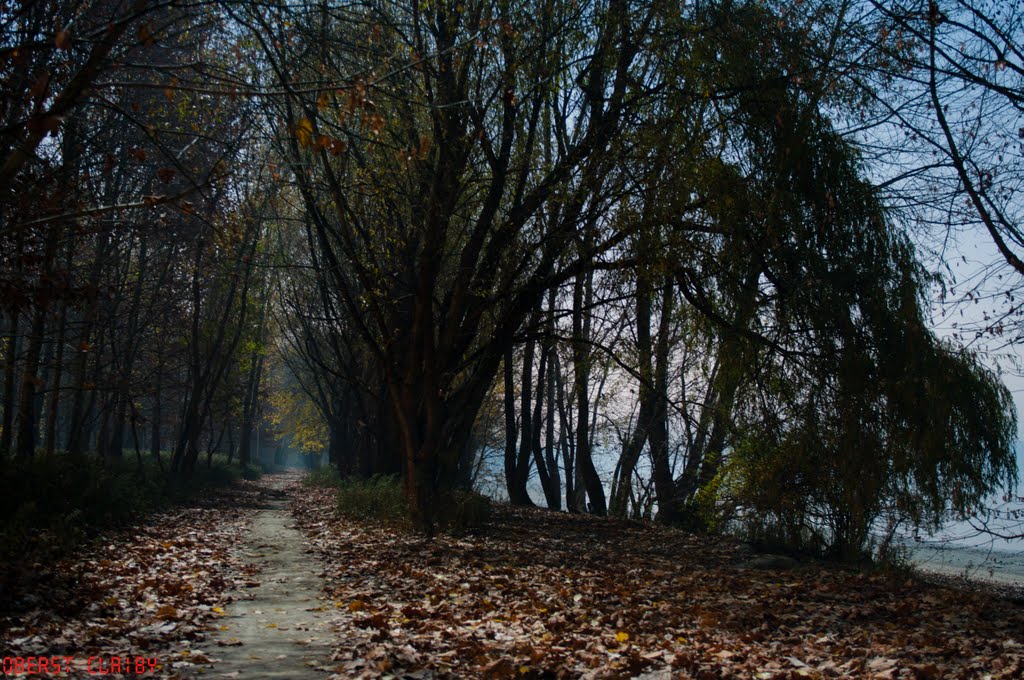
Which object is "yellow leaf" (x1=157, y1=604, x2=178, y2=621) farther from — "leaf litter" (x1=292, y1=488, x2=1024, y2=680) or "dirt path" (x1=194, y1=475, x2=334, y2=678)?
"leaf litter" (x1=292, y1=488, x2=1024, y2=680)

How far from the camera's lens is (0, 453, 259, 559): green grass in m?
9.57

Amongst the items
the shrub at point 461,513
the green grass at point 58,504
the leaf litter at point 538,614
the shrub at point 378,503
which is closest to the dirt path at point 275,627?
the leaf litter at point 538,614

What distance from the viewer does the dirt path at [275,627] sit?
5.54 m

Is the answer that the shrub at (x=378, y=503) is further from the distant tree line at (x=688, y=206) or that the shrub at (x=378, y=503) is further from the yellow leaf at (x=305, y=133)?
the yellow leaf at (x=305, y=133)

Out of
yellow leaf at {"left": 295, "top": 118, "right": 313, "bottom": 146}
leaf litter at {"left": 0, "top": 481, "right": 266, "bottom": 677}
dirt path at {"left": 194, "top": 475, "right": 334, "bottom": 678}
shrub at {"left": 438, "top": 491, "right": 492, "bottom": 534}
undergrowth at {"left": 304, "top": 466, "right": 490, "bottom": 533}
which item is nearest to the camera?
yellow leaf at {"left": 295, "top": 118, "right": 313, "bottom": 146}

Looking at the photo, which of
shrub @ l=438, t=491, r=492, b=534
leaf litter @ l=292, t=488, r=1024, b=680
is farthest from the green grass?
shrub @ l=438, t=491, r=492, b=534

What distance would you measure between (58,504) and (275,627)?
6.91 m

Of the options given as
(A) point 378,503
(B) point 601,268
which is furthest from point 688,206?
(A) point 378,503

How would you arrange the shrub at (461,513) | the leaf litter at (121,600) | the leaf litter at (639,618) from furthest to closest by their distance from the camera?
the shrub at (461,513)
the leaf litter at (121,600)
the leaf litter at (639,618)

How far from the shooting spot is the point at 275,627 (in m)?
6.82

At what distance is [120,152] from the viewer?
53.9 ft

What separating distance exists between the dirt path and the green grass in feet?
7.76

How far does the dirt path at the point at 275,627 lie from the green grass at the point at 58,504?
2.37 metres

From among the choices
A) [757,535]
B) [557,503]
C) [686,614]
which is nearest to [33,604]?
[686,614]
